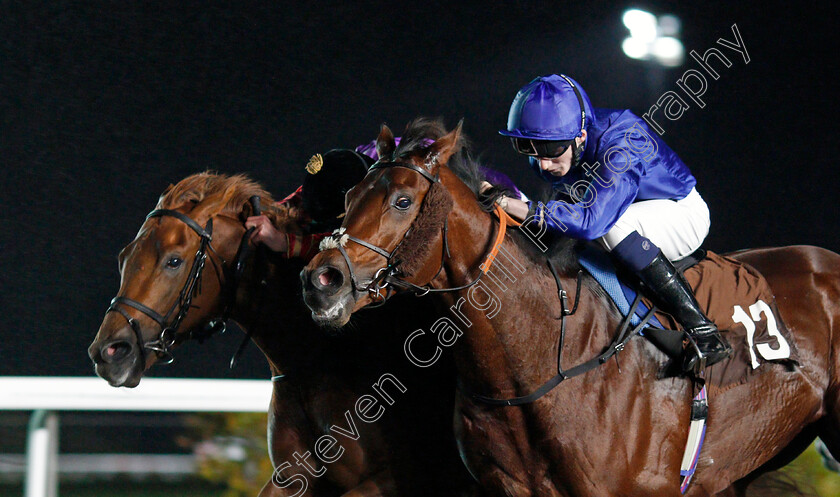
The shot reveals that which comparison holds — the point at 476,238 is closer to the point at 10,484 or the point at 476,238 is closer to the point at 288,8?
the point at 10,484

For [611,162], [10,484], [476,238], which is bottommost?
[10,484]

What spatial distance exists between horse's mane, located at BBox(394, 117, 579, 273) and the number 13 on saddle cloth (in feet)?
1.00

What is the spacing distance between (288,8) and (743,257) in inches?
126

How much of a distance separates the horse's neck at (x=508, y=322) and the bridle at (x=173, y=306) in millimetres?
870

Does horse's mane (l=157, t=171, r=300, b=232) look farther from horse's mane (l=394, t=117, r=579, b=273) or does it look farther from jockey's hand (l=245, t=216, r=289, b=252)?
horse's mane (l=394, t=117, r=579, b=273)

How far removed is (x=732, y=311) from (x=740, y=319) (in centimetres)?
3

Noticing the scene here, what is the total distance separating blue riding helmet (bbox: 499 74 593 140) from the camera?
2.26 metres

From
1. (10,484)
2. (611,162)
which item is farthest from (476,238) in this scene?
(10,484)

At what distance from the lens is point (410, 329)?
254 centimetres

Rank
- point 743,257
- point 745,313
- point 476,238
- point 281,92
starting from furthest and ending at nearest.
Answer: point 281,92, point 743,257, point 745,313, point 476,238

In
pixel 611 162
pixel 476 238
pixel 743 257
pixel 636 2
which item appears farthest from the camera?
pixel 636 2

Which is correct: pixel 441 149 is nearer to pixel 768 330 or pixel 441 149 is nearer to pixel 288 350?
pixel 288 350

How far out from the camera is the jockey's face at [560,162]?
2348mm

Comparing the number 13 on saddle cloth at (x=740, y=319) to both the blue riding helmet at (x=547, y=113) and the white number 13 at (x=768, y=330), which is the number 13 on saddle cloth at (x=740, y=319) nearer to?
the white number 13 at (x=768, y=330)
